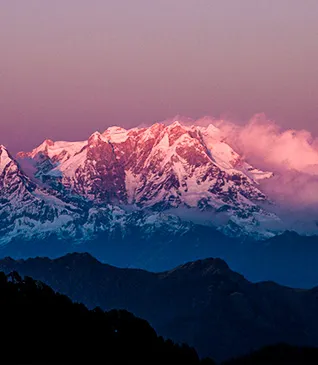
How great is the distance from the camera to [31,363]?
Answer: 641 feet

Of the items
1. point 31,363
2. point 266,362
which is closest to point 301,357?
point 266,362

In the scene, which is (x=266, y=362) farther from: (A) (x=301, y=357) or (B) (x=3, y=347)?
(B) (x=3, y=347)

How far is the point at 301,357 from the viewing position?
634 ft

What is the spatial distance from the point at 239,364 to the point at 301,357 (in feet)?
34.7

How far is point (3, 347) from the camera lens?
198625 mm

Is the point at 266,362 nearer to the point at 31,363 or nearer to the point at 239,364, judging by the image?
the point at 239,364

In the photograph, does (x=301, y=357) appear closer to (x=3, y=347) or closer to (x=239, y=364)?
(x=239, y=364)

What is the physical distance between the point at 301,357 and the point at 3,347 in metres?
45.2

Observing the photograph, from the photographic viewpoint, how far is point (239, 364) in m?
199

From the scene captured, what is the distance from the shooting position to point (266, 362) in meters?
194

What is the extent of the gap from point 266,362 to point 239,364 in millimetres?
5929

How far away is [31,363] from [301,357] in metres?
40.3

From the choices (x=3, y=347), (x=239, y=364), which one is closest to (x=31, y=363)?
(x=3, y=347)

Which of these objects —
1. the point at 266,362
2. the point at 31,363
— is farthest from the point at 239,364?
the point at 31,363
